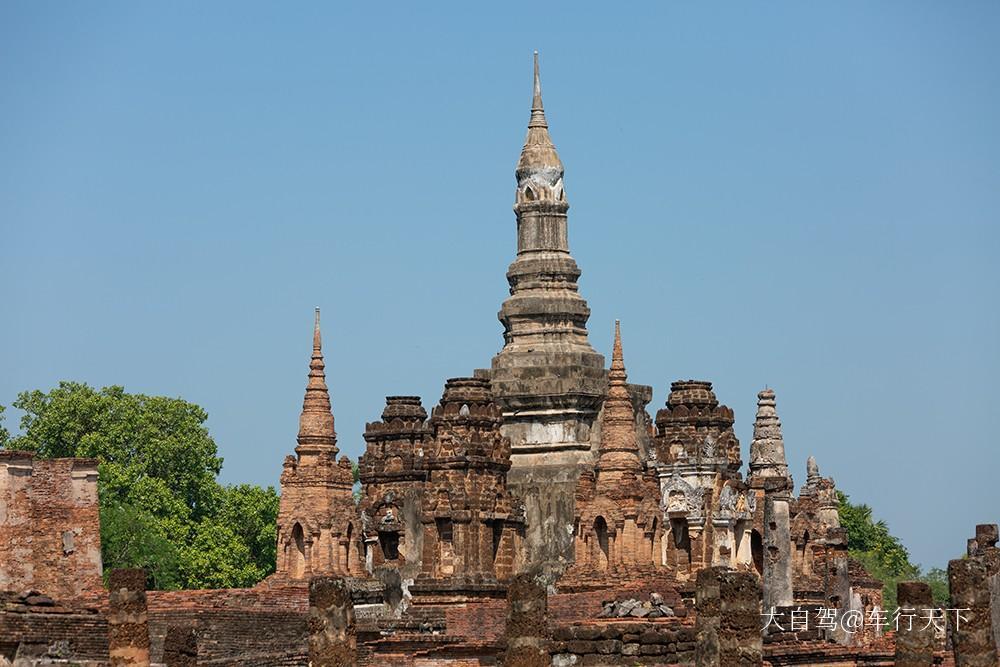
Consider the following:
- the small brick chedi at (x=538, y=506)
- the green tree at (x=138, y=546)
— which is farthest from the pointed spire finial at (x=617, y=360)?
Answer: the green tree at (x=138, y=546)

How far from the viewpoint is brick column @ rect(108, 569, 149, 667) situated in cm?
3150

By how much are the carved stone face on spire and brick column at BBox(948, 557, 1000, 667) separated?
29317 millimetres

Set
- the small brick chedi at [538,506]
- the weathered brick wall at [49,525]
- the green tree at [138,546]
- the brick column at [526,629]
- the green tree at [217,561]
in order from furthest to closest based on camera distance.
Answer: the green tree at [217,561] → the green tree at [138,546] → the small brick chedi at [538,506] → the weathered brick wall at [49,525] → the brick column at [526,629]

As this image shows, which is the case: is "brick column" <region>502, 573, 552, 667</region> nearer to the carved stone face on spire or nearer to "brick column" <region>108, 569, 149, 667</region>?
"brick column" <region>108, 569, 149, 667</region>

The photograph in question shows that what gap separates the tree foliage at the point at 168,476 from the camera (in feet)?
249

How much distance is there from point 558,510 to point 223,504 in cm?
2397

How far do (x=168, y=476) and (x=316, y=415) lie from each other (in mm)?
21887

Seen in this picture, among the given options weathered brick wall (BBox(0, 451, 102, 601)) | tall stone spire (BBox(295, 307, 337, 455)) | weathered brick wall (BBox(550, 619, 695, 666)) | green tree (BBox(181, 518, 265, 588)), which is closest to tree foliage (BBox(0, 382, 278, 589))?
green tree (BBox(181, 518, 265, 588))

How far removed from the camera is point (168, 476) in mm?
80188

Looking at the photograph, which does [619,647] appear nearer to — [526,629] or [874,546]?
[526,629]

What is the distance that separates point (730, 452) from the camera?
57.8m

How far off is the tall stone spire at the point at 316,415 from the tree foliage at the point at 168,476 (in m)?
15.2

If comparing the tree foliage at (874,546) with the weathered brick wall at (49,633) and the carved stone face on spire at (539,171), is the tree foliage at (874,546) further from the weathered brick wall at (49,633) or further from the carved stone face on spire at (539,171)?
the weathered brick wall at (49,633)

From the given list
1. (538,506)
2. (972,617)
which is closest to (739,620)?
(972,617)
